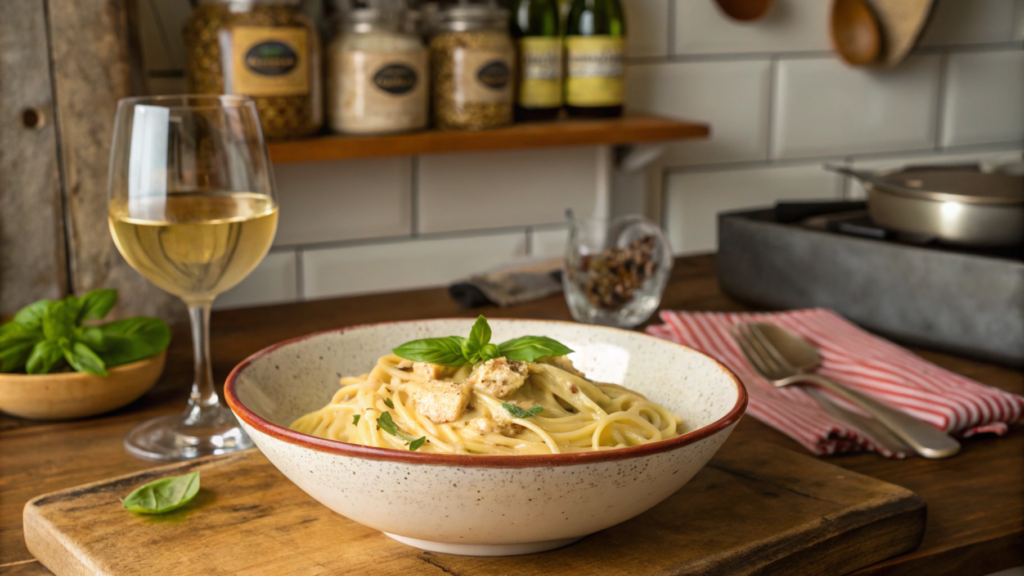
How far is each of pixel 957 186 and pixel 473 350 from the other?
0.80 metres

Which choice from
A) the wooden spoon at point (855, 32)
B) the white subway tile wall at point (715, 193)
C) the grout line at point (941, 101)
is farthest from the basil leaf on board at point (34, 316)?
the grout line at point (941, 101)

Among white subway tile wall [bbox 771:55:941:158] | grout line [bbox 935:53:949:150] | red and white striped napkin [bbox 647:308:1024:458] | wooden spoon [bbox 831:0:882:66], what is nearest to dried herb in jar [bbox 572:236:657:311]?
red and white striped napkin [bbox 647:308:1024:458]

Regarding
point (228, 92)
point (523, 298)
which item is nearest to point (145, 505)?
point (523, 298)

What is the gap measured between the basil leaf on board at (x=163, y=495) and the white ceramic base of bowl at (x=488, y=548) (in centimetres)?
17

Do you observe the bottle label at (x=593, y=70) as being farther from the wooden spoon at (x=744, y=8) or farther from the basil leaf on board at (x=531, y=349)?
the basil leaf on board at (x=531, y=349)

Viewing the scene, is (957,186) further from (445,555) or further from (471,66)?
(445,555)

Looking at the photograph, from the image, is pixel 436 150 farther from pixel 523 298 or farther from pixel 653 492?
pixel 653 492

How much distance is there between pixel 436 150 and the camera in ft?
5.16

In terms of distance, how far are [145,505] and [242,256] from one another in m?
0.25

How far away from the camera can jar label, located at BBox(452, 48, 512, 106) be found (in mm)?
1558

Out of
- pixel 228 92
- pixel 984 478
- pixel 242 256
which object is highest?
pixel 228 92

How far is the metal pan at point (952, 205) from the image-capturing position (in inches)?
43.4

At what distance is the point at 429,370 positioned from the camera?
2.11 feet

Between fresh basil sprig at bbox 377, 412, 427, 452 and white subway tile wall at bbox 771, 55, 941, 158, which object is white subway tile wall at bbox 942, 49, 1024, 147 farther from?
fresh basil sprig at bbox 377, 412, 427, 452
